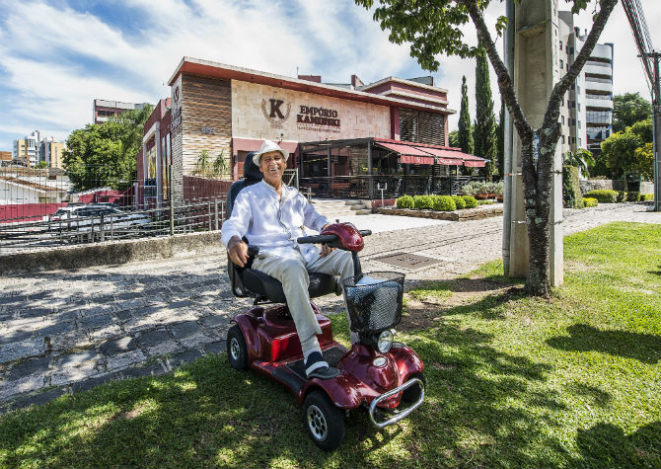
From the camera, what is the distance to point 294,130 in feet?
65.3

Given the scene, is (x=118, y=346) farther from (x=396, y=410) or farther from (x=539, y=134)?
(x=539, y=134)

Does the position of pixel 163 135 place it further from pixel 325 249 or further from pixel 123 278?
pixel 325 249

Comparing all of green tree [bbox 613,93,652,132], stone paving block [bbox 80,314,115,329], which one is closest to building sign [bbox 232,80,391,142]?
stone paving block [bbox 80,314,115,329]

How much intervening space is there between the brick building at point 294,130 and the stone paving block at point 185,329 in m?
10.6

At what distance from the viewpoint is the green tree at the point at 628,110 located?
202 feet

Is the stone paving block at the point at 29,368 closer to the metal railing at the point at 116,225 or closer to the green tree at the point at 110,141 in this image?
the metal railing at the point at 116,225

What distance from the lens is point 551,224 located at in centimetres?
470

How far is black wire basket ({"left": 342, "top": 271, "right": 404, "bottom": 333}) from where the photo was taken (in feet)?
6.70

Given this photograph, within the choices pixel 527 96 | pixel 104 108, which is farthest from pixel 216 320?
pixel 104 108

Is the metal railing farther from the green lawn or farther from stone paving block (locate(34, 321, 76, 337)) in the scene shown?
the green lawn

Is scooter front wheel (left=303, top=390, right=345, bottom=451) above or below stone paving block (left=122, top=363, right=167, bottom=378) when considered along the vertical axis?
above

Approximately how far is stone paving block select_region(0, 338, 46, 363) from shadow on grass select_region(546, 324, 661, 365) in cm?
450

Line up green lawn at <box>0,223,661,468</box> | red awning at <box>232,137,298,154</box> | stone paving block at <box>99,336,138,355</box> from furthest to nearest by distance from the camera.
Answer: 1. red awning at <box>232,137,298,154</box>
2. stone paving block at <box>99,336,138,355</box>
3. green lawn at <box>0,223,661,468</box>

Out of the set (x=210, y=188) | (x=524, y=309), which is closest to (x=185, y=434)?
(x=524, y=309)
